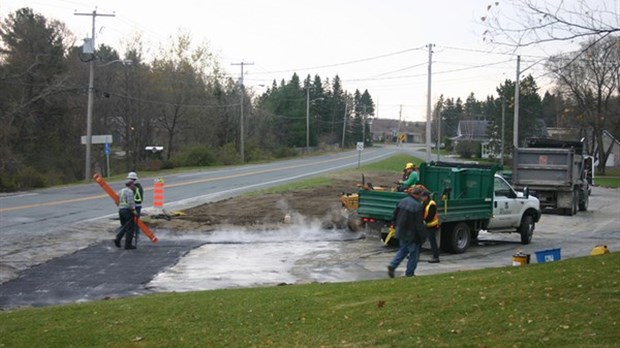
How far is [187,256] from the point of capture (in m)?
16.3

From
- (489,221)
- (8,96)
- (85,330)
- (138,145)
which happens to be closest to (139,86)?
(138,145)

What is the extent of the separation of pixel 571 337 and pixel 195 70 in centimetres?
7209

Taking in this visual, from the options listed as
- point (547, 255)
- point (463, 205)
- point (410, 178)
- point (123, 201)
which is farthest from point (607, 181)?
point (123, 201)

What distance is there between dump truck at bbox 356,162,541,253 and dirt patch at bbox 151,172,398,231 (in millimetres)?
4336

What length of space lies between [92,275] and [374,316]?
771cm

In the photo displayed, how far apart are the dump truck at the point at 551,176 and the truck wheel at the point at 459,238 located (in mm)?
12218

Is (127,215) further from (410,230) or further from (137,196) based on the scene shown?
(410,230)

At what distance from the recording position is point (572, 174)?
2847 cm

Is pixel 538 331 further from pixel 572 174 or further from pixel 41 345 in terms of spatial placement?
pixel 572 174

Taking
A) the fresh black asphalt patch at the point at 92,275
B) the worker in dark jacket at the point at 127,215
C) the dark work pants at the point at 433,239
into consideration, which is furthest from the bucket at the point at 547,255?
the worker in dark jacket at the point at 127,215

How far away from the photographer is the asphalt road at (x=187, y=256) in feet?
42.2

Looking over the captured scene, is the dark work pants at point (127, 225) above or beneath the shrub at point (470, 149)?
beneath

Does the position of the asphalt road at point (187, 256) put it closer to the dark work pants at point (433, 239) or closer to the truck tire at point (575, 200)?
the dark work pants at point (433, 239)

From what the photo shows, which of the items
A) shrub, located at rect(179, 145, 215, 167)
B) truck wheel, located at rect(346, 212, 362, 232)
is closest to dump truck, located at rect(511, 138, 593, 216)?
truck wheel, located at rect(346, 212, 362, 232)
